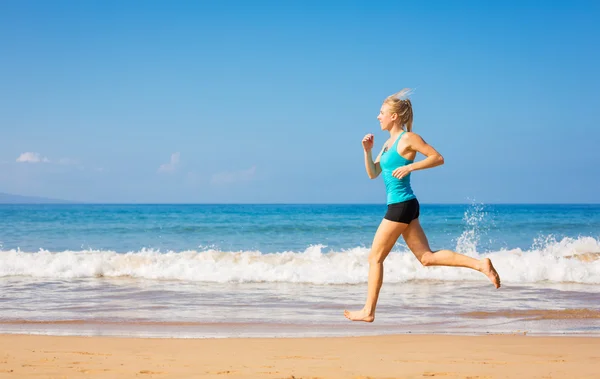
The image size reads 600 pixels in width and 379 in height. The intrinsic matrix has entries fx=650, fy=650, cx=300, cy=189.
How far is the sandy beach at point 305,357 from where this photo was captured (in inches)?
195

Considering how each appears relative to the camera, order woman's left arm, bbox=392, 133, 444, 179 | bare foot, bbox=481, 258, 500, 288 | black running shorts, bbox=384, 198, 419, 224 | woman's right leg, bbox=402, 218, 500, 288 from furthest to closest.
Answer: bare foot, bbox=481, 258, 500, 288 → woman's right leg, bbox=402, 218, 500, 288 → black running shorts, bbox=384, 198, 419, 224 → woman's left arm, bbox=392, 133, 444, 179

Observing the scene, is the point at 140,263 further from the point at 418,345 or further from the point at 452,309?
the point at 418,345

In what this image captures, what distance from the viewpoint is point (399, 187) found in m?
5.25

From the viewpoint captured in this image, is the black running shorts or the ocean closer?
the black running shorts

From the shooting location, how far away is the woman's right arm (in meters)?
5.59

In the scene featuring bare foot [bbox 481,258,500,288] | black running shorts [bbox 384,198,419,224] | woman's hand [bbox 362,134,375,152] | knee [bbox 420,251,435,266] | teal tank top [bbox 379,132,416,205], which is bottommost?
bare foot [bbox 481,258,500,288]

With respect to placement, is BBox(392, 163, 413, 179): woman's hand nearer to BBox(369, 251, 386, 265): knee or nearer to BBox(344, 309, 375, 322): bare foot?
BBox(369, 251, 386, 265): knee

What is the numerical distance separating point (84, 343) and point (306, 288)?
557 cm

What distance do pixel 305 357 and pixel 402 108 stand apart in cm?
230

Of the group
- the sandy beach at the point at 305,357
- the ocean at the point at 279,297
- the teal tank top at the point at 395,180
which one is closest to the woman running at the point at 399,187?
the teal tank top at the point at 395,180

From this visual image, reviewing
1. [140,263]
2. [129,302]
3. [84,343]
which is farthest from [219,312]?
[140,263]

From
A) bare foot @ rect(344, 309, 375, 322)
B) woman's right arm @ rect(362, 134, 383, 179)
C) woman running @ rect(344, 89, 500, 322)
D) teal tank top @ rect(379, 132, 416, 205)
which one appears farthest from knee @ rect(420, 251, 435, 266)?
woman's right arm @ rect(362, 134, 383, 179)

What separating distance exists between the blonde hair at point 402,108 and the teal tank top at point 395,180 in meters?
0.20

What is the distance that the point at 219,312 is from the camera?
8.75 meters
